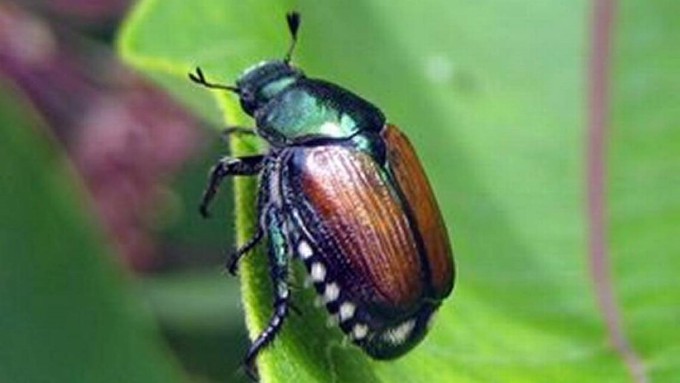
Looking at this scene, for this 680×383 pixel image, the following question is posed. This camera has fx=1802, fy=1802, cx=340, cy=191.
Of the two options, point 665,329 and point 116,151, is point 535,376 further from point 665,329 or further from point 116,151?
point 116,151

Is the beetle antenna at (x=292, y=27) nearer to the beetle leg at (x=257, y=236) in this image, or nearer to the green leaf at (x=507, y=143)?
the green leaf at (x=507, y=143)

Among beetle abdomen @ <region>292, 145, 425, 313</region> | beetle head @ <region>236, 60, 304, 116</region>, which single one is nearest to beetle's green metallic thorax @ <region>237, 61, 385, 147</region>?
beetle head @ <region>236, 60, 304, 116</region>

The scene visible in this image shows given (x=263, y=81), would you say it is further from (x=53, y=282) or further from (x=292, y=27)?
(x=53, y=282)

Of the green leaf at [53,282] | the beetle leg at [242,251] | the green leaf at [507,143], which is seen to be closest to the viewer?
the beetle leg at [242,251]

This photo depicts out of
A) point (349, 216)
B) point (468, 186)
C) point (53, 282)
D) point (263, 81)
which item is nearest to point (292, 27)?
point (263, 81)

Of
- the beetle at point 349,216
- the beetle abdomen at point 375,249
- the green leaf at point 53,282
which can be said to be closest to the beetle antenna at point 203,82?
the beetle at point 349,216

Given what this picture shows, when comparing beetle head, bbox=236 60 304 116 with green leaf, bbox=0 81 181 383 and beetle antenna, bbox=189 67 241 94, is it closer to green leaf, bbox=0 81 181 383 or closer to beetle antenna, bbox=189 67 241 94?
beetle antenna, bbox=189 67 241 94
